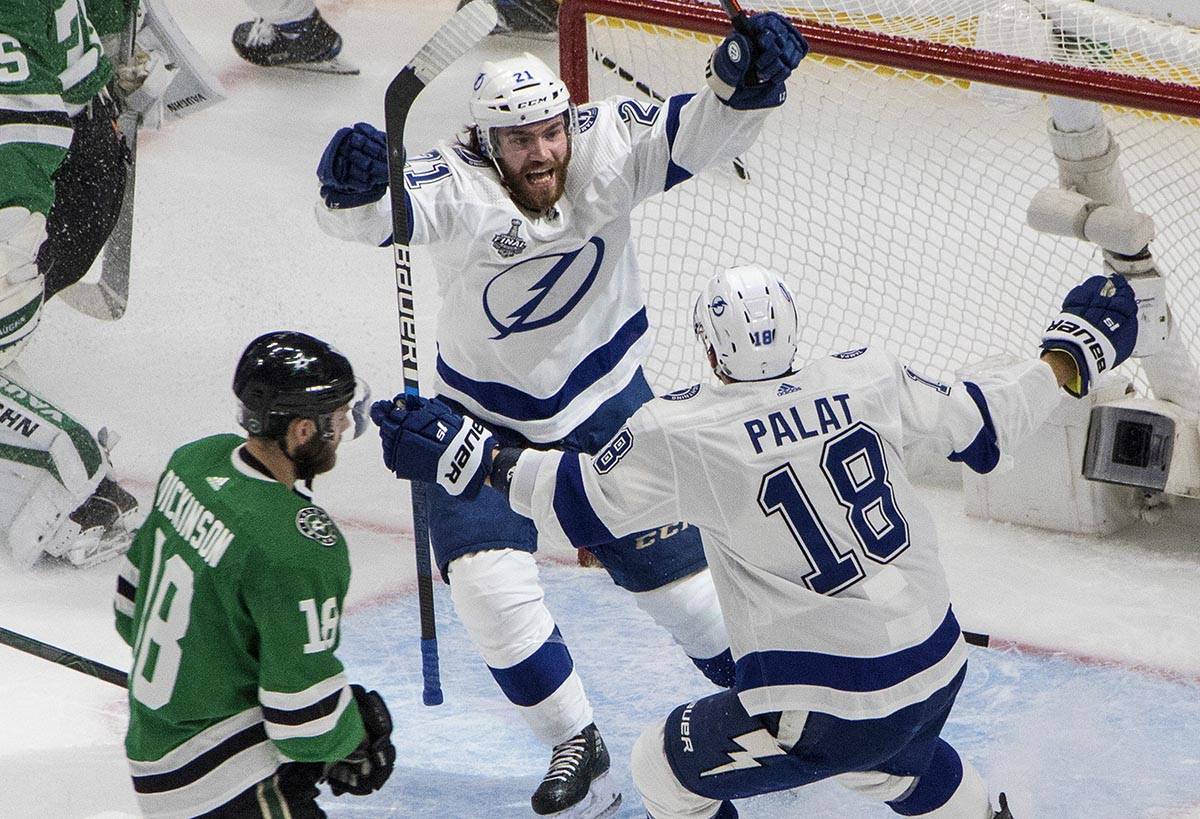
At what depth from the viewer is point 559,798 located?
9.29 feet

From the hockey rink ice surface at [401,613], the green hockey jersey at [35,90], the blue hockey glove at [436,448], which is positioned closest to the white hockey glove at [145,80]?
the green hockey jersey at [35,90]

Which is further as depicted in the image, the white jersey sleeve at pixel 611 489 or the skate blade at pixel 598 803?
the skate blade at pixel 598 803

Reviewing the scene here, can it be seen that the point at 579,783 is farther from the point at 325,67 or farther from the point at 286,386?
the point at 325,67

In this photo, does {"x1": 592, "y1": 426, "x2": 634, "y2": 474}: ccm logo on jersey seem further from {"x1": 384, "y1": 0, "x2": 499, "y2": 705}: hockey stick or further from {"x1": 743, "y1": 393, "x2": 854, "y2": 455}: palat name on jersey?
{"x1": 384, "y1": 0, "x2": 499, "y2": 705}: hockey stick

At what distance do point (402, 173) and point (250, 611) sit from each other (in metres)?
1.00

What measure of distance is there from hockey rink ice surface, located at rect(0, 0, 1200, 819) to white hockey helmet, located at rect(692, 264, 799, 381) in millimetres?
1023

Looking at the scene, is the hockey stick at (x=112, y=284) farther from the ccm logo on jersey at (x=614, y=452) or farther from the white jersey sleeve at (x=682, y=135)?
the ccm logo on jersey at (x=614, y=452)

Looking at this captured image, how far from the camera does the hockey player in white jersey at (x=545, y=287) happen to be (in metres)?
2.80

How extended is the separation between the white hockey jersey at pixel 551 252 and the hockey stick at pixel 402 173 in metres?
0.07

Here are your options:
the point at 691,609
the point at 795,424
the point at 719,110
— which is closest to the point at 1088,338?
the point at 795,424

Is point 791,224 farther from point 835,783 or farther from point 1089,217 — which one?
point 835,783

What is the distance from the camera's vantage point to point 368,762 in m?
2.22

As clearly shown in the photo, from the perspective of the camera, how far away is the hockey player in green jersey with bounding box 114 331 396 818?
1.95 m

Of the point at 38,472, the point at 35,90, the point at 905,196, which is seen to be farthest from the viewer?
the point at 905,196
